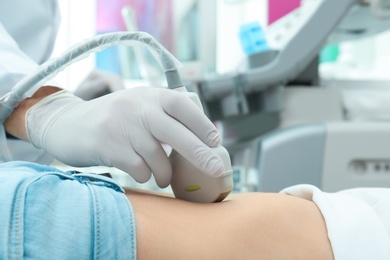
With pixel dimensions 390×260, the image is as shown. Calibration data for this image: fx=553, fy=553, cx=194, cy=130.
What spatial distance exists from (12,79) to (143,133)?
389 mm

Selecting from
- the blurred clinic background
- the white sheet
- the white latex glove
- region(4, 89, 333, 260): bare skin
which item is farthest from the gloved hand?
the white latex glove

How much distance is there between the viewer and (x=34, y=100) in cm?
100

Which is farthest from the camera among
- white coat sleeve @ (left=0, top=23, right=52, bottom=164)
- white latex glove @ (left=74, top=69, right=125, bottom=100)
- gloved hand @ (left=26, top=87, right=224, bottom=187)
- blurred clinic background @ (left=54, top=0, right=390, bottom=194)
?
white latex glove @ (left=74, top=69, right=125, bottom=100)

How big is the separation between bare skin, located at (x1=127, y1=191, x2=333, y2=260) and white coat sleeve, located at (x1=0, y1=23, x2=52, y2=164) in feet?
1.24

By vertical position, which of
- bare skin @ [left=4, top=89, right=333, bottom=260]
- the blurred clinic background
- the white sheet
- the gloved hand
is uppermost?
the gloved hand

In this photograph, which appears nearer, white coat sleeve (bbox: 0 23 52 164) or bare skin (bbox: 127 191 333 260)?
bare skin (bbox: 127 191 333 260)

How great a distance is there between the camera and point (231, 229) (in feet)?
2.25

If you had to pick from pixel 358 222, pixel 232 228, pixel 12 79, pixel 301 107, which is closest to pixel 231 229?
pixel 232 228

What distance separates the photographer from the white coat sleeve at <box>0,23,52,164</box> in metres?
1.04

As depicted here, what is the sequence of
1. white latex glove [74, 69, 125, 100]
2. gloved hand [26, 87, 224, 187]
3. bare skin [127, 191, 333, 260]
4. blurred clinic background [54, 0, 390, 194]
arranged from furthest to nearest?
white latex glove [74, 69, 125, 100] < blurred clinic background [54, 0, 390, 194] < gloved hand [26, 87, 224, 187] < bare skin [127, 191, 333, 260]

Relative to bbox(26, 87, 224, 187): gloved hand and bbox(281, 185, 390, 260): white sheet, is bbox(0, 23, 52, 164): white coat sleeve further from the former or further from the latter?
bbox(281, 185, 390, 260): white sheet

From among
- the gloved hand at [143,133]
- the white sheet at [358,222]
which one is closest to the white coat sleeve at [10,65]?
the gloved hand at [143,133]

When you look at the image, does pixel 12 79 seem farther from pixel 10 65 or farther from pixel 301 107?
pixel 301 107

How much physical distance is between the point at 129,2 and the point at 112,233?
Result: 2.80 meters
